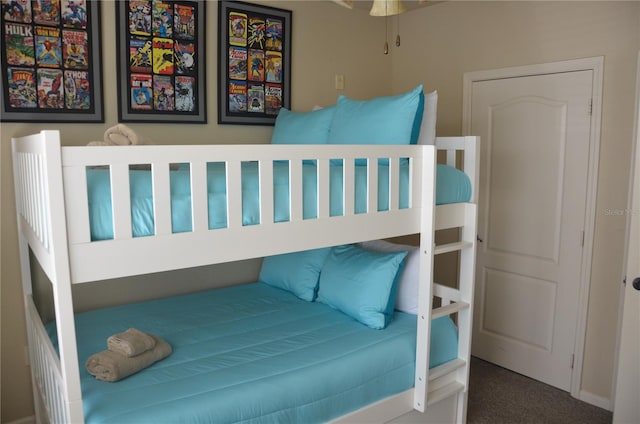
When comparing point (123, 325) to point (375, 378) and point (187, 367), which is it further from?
point (375, 378)

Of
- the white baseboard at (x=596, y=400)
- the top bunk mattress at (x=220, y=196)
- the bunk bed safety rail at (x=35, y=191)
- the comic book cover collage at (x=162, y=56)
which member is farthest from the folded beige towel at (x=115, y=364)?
the white baseboard at (x=596, y=400)

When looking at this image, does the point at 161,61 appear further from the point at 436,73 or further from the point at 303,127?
the point at 436,73

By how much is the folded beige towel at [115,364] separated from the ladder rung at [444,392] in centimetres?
118

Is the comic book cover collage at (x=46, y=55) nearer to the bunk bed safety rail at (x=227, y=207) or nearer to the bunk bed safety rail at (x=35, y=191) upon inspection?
the bunk bed safety rail at (x=35, y=191)

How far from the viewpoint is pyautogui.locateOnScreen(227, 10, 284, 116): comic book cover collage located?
2873mm

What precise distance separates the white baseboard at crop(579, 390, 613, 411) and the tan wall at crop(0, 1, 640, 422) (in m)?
0.03

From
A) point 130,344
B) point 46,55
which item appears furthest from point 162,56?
point 130,344

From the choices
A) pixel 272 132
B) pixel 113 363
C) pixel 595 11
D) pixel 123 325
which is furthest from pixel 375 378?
pixel 595 11

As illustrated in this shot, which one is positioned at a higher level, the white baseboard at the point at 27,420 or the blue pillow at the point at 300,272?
the blue pillow at the point at 300,272

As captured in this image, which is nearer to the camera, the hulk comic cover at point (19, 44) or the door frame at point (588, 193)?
the hulk comic cover at point (19, 44)

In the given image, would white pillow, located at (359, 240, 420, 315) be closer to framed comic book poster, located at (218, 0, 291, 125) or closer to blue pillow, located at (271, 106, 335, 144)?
blue pillow, located at (271, 106, 335, 144)

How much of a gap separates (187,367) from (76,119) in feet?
4.35

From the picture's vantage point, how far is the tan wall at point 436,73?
2.40m

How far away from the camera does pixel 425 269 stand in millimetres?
2086
